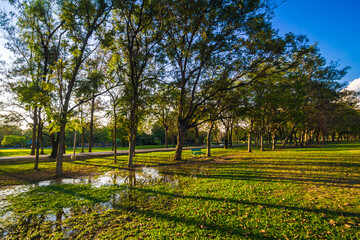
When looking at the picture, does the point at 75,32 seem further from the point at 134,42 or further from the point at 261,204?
the point at 261,204

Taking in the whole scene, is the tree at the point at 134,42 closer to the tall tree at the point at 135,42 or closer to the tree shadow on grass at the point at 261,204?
the tall tree at the point at 135,42

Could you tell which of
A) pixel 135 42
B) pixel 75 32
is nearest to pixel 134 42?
pixel 135 42

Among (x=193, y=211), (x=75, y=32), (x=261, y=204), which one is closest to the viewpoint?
(x=193, y=211)

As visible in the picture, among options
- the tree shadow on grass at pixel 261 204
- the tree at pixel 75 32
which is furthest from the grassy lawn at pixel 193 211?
the tree at pixel 75 32

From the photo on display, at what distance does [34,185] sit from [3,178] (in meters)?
3.52

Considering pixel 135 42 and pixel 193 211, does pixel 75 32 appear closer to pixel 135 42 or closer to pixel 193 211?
pixel 135 42

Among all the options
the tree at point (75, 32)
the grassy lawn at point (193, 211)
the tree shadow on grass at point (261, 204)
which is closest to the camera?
the grassy lawn at point (193, 211)

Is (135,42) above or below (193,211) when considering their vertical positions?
above

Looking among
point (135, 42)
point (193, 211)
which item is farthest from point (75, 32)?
point (193, 211)

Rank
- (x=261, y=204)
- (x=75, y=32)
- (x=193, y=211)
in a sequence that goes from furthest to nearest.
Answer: (x=75, y=32) → (x=261, y=204) → (x=193, y=211)

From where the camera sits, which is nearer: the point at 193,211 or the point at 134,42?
the point at 193,211

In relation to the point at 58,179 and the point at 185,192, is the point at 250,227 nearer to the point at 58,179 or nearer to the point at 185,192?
the point at 185,192

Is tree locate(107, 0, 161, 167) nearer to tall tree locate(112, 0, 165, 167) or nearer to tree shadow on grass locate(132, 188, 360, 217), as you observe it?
tall tree locate(112, 0, 165, 167)

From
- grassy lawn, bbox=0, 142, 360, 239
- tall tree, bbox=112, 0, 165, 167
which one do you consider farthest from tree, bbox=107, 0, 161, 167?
grassy lawn, bbox=0, 142, 360, 239
